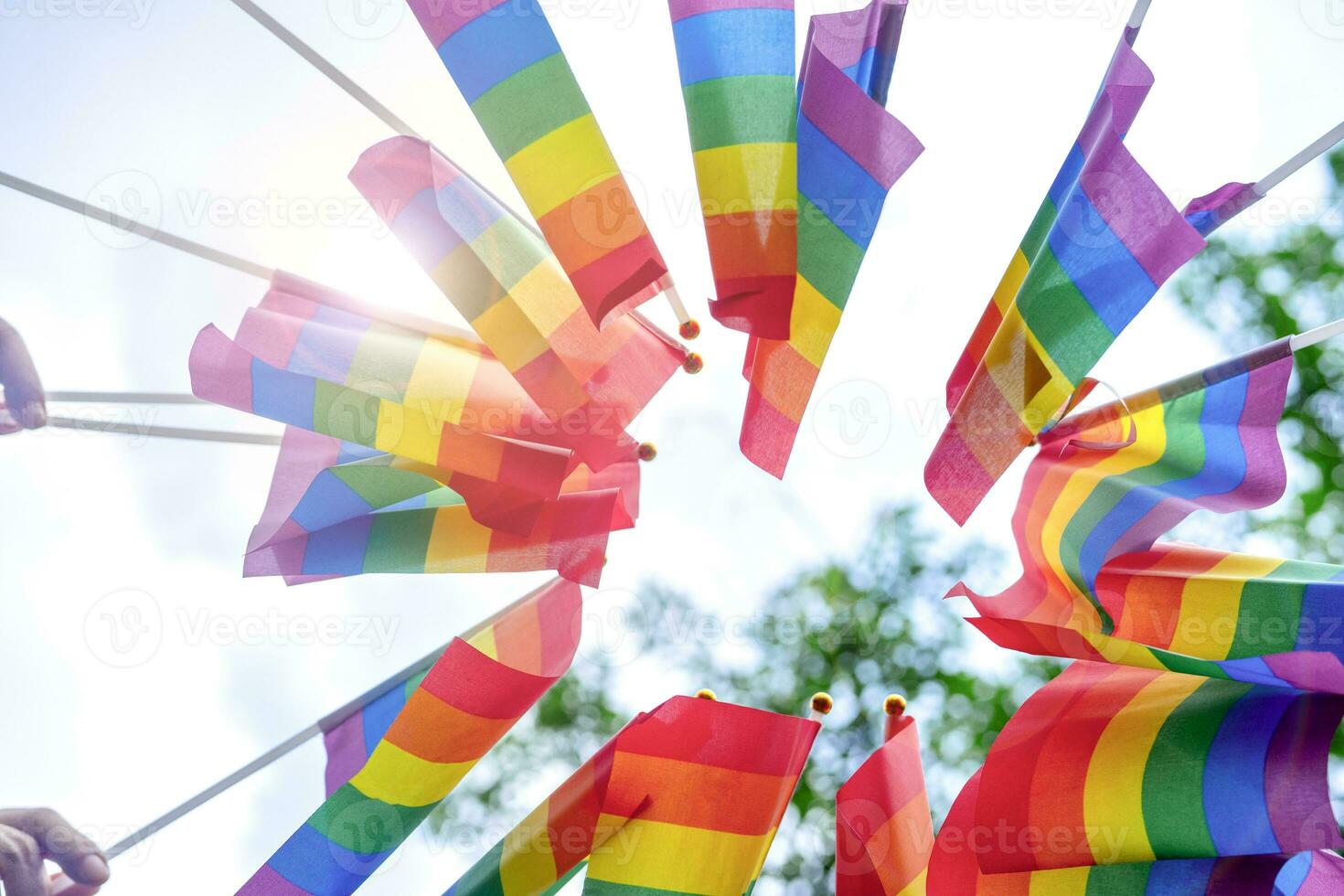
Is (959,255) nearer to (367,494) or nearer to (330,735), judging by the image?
(367,494)

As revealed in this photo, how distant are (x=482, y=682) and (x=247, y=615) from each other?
1420 mm

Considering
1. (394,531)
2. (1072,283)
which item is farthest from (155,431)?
(1072,283)

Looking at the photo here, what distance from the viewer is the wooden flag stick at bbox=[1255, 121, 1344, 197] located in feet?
6.08

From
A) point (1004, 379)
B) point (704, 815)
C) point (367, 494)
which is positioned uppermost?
point (1004, 379)

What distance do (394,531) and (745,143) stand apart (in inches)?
46.5

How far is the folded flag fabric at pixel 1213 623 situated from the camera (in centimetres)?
174

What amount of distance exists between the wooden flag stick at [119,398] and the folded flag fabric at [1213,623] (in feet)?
6.78

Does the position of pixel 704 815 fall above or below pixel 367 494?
below

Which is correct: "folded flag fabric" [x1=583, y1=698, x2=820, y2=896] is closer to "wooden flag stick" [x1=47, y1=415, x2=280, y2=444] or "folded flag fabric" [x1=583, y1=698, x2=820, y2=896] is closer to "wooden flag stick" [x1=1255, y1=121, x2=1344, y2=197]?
"wooden flag stick" [x1=47, y1=415, x2=280, y2=444]

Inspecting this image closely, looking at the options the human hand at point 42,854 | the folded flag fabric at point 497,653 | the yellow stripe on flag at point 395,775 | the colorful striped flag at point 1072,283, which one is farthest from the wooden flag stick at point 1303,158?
the human hand at point 42,854

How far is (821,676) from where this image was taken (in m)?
4.91

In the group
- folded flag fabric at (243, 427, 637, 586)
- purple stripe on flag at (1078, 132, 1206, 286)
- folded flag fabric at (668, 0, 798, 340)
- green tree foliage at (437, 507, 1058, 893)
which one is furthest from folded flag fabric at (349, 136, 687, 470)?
green tree foliage at (437, 507, 1058, 893)

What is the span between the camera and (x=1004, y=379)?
1917mm

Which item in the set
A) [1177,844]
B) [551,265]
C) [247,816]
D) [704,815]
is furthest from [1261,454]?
[247,816]
